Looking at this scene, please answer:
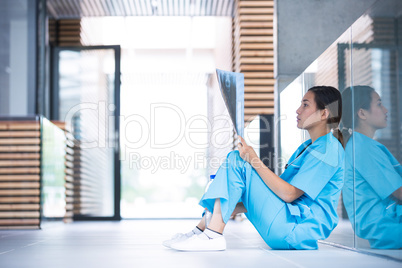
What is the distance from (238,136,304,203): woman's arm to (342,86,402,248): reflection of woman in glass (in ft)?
1.10

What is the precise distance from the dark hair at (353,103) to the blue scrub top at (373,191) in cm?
8

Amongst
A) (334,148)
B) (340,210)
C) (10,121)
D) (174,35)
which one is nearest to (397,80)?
(334,148)

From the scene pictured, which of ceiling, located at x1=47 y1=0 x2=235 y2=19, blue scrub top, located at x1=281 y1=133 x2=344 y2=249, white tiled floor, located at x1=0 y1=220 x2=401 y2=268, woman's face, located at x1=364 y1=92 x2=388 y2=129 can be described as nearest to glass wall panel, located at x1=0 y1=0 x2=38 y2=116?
ceiling, located at x1=47 y1=0 x2=235 y2=19

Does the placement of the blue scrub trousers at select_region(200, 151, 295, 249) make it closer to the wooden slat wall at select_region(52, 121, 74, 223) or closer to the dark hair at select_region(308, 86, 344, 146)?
the dark hair at select_region(308, 86, 344, 146)

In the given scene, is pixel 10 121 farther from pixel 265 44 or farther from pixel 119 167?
pixel 265 44

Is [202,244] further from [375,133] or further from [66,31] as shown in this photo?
[66,31]

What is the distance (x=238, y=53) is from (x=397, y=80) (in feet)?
18.1

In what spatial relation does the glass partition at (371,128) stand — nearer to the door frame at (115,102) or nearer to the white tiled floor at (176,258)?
the white tiled floor at (176,258)

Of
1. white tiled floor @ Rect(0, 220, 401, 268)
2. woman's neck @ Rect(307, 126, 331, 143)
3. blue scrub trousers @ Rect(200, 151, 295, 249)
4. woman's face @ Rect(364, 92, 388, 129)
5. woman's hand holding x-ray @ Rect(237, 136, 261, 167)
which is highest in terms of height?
woman's face @ Rect(364, 92, 388, 129)

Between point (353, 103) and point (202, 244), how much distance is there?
1.13 m

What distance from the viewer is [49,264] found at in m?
2.37

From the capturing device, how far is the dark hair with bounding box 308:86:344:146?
3.04 meters

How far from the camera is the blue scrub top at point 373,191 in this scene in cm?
249

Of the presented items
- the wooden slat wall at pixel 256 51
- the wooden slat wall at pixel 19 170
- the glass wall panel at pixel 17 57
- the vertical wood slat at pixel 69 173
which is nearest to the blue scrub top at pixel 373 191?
the wooden slat wall at pixel 19 170
